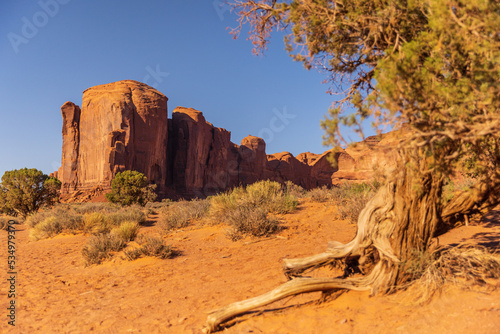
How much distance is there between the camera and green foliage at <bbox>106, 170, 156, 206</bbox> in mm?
25047

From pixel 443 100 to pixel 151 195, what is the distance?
85.3 feet

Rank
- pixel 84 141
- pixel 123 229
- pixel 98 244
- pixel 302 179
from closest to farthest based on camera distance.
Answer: pixel 98 244 → pixel 123 229 → pixel 84 141 → pixel 302 179

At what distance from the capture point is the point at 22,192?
2216 cm

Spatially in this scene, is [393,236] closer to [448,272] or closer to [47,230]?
[448,272]

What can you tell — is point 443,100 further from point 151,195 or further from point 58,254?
point 151,195

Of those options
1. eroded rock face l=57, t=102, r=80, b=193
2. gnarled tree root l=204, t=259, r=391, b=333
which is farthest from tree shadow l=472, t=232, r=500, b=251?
eroded rock face l=57, t=102, r=80, b=193

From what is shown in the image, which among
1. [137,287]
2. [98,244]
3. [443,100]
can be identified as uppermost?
[443,100]

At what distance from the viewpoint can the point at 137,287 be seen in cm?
571

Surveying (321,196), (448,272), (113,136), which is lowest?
(448,272)

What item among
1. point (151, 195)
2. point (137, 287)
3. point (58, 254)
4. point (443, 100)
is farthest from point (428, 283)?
point (151, 195)

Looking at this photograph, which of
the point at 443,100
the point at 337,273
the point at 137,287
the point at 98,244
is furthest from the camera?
the point at 98,244

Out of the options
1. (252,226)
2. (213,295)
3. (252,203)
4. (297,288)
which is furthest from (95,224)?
(297,288)

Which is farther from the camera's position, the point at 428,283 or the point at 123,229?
the point at 123,229

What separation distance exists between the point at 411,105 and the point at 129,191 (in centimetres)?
2519
